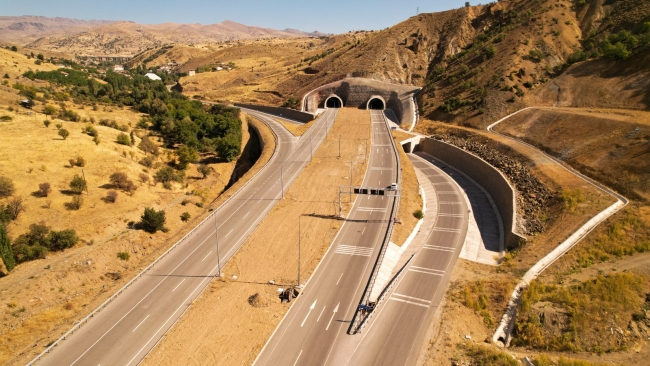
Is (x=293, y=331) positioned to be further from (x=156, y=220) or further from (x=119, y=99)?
(x=119, y=99)

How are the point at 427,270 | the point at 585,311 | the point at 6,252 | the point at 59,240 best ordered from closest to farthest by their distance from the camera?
the point at 585,311 < the point at 6,252 < the point at 59,240 < the point at 427,270

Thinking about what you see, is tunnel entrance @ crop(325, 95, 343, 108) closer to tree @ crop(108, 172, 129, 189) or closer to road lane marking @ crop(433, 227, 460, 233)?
road lane marking @ crop(433, 227, 460, 233)

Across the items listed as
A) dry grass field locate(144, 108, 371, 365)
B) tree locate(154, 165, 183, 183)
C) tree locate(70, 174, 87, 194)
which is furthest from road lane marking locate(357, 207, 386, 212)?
tree locate(70, 174, 87, 194)

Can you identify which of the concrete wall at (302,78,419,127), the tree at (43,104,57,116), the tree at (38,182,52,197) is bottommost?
the tree at (38,182,52,197)

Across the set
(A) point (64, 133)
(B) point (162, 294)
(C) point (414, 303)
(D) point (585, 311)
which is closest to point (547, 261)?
(D) point (585, 311)

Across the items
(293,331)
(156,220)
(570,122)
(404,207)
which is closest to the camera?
(293,331)

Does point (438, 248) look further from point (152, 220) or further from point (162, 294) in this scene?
point (152, 220)

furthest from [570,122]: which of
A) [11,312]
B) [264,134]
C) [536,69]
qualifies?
[11,312]
